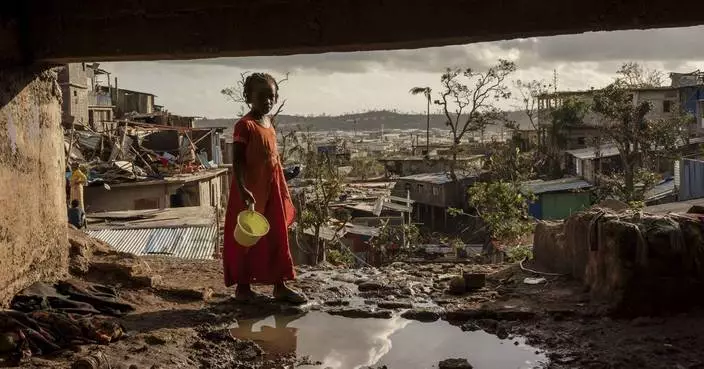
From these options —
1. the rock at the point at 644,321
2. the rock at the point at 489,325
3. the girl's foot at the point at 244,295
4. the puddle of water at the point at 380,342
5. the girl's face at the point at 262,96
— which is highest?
the girl's face at the point at 262,96

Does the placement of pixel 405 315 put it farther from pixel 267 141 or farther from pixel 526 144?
pixel 526 144

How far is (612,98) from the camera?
1953 cm

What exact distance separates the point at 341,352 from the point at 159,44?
90.6 inches

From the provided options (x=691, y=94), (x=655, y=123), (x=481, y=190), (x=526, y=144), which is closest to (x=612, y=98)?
(x=655, y=123)

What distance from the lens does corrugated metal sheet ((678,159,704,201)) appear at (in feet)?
57.8

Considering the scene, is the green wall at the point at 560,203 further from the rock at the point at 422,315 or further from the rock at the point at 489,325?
the rock at the point at 489,325

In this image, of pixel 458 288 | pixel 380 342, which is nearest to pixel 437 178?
pixel 458 288

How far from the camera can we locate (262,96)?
15.8 ft

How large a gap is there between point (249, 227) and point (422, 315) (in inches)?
54.6

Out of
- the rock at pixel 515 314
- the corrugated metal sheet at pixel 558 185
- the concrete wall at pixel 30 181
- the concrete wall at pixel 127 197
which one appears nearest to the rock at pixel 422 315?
the rock at pixel 515 314

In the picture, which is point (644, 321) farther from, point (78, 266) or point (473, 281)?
point (78, 266)

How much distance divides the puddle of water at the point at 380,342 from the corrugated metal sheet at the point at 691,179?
1598 cm

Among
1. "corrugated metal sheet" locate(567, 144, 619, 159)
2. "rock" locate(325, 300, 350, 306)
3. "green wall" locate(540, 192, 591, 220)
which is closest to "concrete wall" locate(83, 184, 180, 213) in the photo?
"green wall" locate(540, 192, 591, 220)

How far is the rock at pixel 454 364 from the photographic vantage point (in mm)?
3471
